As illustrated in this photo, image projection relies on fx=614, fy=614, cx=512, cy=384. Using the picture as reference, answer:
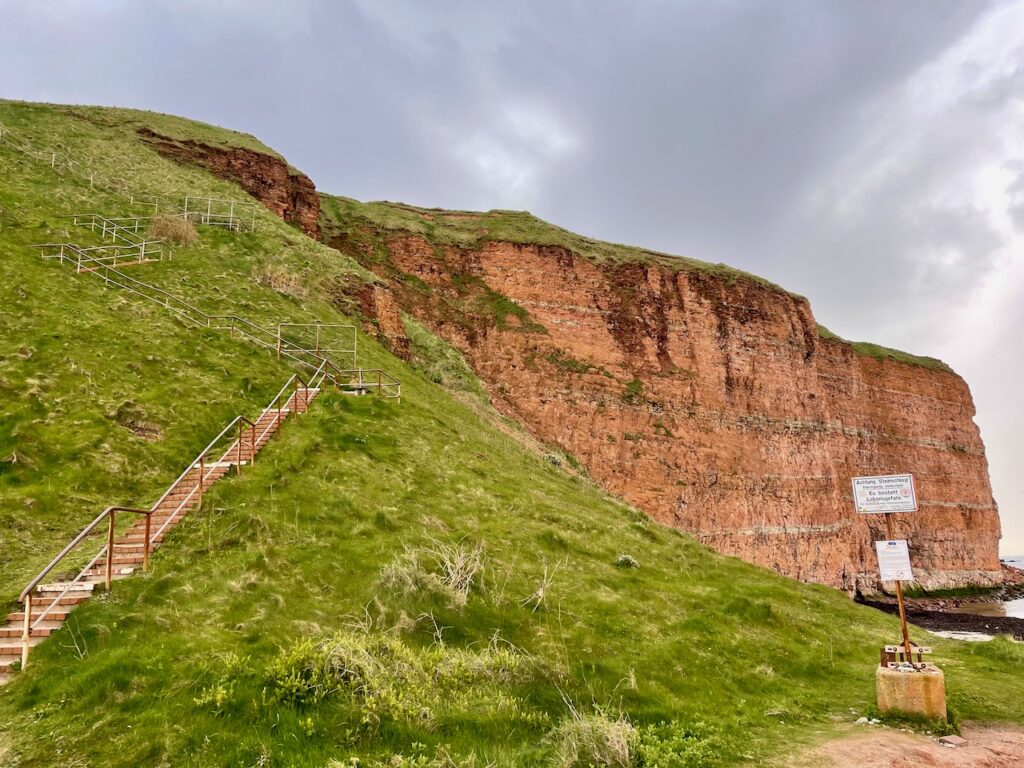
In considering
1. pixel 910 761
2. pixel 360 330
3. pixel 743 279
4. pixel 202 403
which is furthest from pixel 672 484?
pixel 910 761

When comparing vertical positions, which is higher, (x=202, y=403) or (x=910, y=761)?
(x=202, y=403)

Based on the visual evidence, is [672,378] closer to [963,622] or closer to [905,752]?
[963,622]

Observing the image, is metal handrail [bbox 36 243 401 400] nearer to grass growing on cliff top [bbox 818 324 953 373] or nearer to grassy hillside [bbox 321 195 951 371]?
grassy hillside [bbox 321 195 951 371]

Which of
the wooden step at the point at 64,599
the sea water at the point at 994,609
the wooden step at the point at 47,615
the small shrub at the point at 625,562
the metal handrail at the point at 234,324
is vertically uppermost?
the metal handrail at the point at 234,324

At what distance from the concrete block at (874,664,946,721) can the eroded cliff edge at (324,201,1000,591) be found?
1427 inches

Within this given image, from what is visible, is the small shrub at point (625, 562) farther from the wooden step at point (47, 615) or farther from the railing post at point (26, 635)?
the railing post at point (26, 635)

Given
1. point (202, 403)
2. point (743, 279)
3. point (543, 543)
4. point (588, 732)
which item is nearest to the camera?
point (588, 732)

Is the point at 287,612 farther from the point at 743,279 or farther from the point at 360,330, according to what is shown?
the point at 743,279

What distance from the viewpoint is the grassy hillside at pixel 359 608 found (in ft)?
22.6

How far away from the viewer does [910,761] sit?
7320 mm

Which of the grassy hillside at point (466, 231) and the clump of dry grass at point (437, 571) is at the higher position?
the grassy hillside at point (466, 231)

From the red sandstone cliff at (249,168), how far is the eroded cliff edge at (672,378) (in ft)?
17.3

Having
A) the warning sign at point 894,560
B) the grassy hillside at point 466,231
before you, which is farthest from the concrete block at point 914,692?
the grassy hillside at point 466,231

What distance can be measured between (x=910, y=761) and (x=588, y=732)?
394 cm
